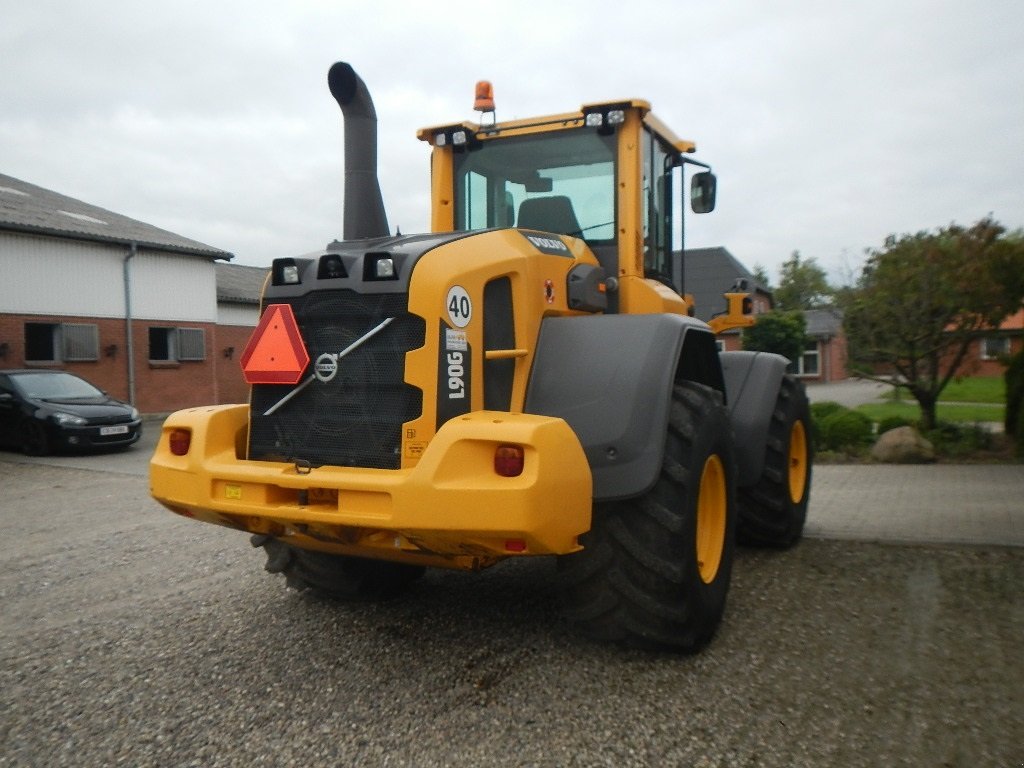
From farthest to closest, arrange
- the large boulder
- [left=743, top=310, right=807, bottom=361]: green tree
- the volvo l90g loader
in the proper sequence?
[left=743, top=310, right=807, bottom=361]: green tree
the large boulder
the volvo l90g loader

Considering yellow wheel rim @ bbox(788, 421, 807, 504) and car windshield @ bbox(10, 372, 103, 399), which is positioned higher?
car windshield @ bbox(10, 372, 103, 399)

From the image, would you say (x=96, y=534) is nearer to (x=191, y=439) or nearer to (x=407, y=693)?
(x=191, y=439)

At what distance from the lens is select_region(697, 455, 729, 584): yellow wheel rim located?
162 inches

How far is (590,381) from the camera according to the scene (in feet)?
12.0

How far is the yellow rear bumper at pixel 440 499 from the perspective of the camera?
121 inches

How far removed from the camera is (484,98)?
5105 millimetres

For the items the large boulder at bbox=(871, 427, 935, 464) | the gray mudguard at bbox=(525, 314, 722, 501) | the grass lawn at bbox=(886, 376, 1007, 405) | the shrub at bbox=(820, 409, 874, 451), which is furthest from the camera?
the grass lawn at bbox=(886, 376, 1007, 405)

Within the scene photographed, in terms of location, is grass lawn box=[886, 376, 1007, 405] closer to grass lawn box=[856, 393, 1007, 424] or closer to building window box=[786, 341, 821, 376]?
grass lawn box=[856, 393, 1007, 424]

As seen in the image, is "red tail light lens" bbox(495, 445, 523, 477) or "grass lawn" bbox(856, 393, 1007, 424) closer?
"red tail light lens" bbox(495, 445, 523, 477)

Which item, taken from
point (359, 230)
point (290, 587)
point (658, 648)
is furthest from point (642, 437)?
point (290, 587)

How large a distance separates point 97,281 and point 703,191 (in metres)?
18.9

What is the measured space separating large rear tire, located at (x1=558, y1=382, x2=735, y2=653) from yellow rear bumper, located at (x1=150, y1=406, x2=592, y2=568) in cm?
31

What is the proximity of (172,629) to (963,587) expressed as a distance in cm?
425

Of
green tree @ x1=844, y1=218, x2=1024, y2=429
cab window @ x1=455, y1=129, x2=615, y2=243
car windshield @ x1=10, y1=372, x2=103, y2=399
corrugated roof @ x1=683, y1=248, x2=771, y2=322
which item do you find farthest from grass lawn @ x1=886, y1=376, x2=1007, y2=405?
car windshield @ x1=10, y1=372, x2=103, y2=399
